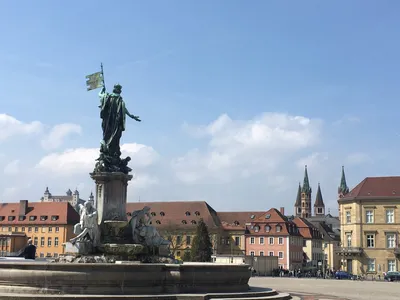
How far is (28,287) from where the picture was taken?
18656mm

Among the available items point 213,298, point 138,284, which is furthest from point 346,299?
point 138,284

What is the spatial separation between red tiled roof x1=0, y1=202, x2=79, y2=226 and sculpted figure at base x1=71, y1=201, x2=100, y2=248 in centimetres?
7596

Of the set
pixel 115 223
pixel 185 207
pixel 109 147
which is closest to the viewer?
pixel 115 223

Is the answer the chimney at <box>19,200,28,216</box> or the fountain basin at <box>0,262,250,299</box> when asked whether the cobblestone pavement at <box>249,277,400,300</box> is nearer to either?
the fountain basin at <box>0,262,250,299</box>

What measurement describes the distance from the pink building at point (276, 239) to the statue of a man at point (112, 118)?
224 feet

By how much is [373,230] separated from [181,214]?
40849 mm

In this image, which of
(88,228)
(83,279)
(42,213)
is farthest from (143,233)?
(42,213)

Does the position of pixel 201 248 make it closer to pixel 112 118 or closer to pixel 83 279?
pixel 112 118

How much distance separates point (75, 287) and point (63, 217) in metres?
82.2

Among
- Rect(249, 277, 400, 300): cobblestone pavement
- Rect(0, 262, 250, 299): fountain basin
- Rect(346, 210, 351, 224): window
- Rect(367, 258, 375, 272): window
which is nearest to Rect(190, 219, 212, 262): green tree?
Rect(346, 210, 351, 224): window

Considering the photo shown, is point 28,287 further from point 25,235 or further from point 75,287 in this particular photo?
point 25,235

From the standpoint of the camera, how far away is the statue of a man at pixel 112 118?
87.8 ft

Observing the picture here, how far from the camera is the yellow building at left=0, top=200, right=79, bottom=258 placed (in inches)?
3824

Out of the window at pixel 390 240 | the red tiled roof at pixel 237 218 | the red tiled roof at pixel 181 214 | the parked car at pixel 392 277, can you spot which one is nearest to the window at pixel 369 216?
the window at pixel 390 240
